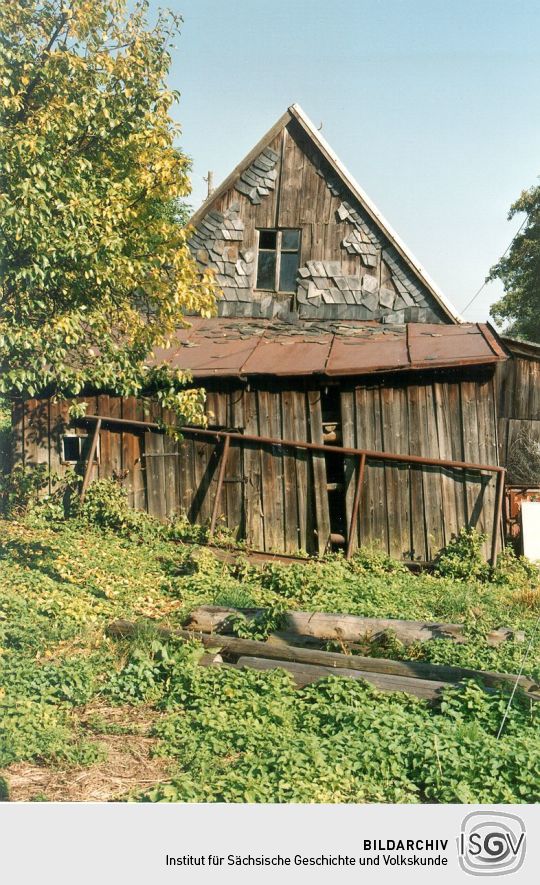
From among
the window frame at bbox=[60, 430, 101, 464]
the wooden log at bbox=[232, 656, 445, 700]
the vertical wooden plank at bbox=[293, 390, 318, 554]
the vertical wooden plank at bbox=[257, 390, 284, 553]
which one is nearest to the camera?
the wooden log at bbox=[232, 656, 445, 700]

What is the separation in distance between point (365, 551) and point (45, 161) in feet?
23.4

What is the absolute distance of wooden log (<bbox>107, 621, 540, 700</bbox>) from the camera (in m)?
6.50

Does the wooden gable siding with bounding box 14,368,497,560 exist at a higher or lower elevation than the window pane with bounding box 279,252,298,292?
lower

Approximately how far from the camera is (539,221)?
88.5ft

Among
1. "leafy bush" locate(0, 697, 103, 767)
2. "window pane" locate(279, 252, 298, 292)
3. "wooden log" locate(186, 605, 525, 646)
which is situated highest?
"window pane" locate(279, 252, 298, 292)

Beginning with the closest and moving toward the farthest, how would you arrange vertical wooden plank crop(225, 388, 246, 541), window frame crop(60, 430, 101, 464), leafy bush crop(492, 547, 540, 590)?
leafy bush crop(492, 547, 540, 590) < vertical wooden plank crop(225, 388, 246, 541) < window frame crop(60, 430, 101, 464)

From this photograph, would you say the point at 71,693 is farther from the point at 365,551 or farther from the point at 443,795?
the point at 365,551

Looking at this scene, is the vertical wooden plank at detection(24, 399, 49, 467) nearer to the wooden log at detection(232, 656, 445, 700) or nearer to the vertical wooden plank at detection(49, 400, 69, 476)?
the vertical wooden plank at detection(49, 400, 69, 476)

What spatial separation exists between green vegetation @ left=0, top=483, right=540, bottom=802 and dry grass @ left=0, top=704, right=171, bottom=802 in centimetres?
5

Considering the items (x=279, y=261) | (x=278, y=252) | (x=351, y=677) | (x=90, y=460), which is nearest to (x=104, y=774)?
(x=351, y=677)

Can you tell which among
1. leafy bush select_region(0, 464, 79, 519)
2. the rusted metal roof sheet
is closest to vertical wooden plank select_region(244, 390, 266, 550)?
the rusted metal roof sheet

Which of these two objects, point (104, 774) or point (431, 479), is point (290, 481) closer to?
point (431, 479)

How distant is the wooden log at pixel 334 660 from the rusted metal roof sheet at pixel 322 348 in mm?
4805

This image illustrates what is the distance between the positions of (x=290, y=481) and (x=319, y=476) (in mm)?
479
